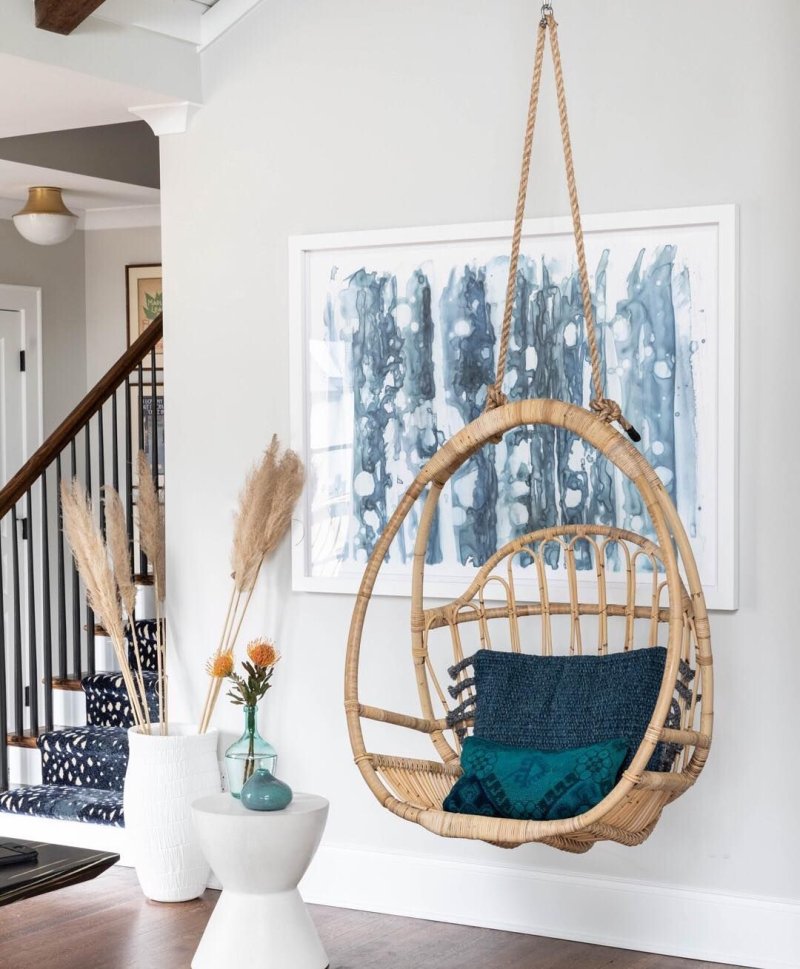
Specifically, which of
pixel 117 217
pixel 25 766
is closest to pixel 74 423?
pixel 25 766

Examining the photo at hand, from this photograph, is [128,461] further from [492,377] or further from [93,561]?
[492,377]

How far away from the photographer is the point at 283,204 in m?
4.29

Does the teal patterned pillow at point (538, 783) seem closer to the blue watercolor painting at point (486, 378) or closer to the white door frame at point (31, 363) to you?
the blue watercolor painting at point (486, 378)

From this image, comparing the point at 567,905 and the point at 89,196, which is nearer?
the point at 567,905

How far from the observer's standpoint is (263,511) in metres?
4.14

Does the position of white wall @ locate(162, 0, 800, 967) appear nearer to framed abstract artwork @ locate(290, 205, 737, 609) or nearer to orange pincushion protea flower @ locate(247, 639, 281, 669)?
framed abstract artwork @ locate(290, 205, 737, 609)

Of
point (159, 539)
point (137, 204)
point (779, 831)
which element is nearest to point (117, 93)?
point (159, 539)

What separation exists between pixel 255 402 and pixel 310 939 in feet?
5.52

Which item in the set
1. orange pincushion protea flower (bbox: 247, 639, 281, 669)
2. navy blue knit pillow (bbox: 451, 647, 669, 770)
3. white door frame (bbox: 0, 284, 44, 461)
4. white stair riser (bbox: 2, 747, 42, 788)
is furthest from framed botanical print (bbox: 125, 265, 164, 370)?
navy blue knit pillow (bbox: 451, 647, 669, 770)

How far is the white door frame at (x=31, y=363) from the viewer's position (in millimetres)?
6332

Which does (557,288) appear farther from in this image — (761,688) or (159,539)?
(159,539)

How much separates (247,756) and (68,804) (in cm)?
124

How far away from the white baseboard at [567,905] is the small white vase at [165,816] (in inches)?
14.6

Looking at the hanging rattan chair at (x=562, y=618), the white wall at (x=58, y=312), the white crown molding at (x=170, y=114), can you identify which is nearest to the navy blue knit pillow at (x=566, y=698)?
the hanging rattan chair at (x=562, y=618)
